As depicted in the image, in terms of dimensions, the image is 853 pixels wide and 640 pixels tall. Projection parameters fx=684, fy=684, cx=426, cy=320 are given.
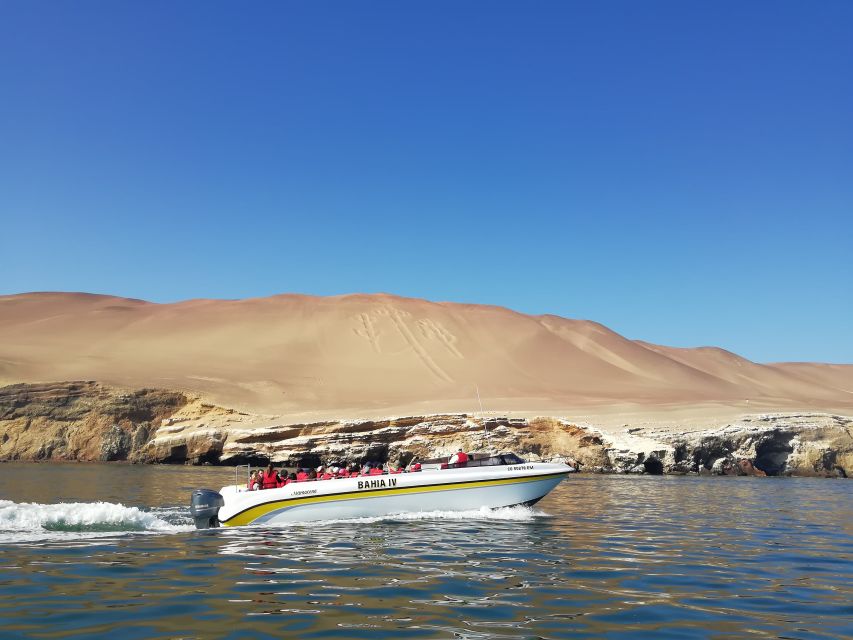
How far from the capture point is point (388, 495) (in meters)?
16.8

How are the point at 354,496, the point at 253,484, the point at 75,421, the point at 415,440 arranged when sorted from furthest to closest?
the point at 75,421
the point at 415,440
the point at 253,484
the point at 354,496

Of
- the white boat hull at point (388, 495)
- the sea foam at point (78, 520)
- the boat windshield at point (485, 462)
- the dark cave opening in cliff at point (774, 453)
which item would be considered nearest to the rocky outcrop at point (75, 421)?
the sea foam at point (78, 520)

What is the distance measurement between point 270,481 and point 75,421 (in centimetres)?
3249

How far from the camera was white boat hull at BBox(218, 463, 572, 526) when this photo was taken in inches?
642

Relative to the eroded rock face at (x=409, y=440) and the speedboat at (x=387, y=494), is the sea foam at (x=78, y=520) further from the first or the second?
the eroded rock face at (x=409, y=440)

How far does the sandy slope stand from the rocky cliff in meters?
6.11

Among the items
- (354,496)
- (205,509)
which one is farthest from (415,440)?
(205,509)

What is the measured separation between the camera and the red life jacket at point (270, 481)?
17.1 m

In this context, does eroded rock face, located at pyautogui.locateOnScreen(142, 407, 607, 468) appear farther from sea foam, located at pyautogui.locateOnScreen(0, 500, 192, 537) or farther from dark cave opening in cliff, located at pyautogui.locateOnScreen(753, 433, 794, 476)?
sea foam, located at pyautogui.locateOnScreen(0, 500, 192, 537)

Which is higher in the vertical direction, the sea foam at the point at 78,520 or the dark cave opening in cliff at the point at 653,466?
the sea foam at the point at 78,520

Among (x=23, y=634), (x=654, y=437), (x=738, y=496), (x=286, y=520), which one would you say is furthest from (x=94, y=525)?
(x=654, y=437)

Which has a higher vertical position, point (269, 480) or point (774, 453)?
point (269, 480)

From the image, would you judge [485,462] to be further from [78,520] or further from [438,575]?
[78,520]

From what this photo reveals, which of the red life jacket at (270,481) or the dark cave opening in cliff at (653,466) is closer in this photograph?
the red life jacket at (270,481)
